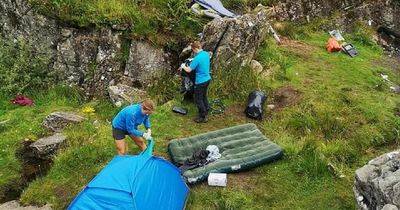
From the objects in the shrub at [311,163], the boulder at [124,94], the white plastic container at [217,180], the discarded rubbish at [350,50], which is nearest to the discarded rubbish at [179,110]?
the boulder at [124,94]

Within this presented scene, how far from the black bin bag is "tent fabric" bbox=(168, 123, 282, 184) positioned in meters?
0.76

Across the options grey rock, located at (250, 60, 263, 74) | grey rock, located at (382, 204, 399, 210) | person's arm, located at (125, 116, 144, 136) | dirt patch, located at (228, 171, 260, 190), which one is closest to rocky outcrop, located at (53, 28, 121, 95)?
grey rock, located at (250, 60, 263, 74)

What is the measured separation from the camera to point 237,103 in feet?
36.4

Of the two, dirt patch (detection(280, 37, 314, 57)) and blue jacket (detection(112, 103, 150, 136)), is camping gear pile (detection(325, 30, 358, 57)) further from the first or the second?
blue jacket (detection(112, 103, 150, 136))

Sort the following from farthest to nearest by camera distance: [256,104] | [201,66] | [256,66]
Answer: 1. [256,66]
2. [256,104]
3. [201,66]

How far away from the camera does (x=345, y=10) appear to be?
1596 cm

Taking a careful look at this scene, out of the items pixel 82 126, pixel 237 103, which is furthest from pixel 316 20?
pixel 82 126

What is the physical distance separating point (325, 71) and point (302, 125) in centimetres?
317

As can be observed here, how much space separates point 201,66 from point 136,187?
339cm

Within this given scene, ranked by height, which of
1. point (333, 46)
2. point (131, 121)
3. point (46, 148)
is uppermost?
point (131, 121)

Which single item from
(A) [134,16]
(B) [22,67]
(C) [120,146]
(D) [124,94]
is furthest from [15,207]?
(A) [134,16]

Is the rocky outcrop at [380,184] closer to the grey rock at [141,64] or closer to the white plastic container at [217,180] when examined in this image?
the white plastic container at [217,180]

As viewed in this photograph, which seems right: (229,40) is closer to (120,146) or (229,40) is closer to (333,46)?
(333,46)

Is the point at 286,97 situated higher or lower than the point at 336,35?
higher
